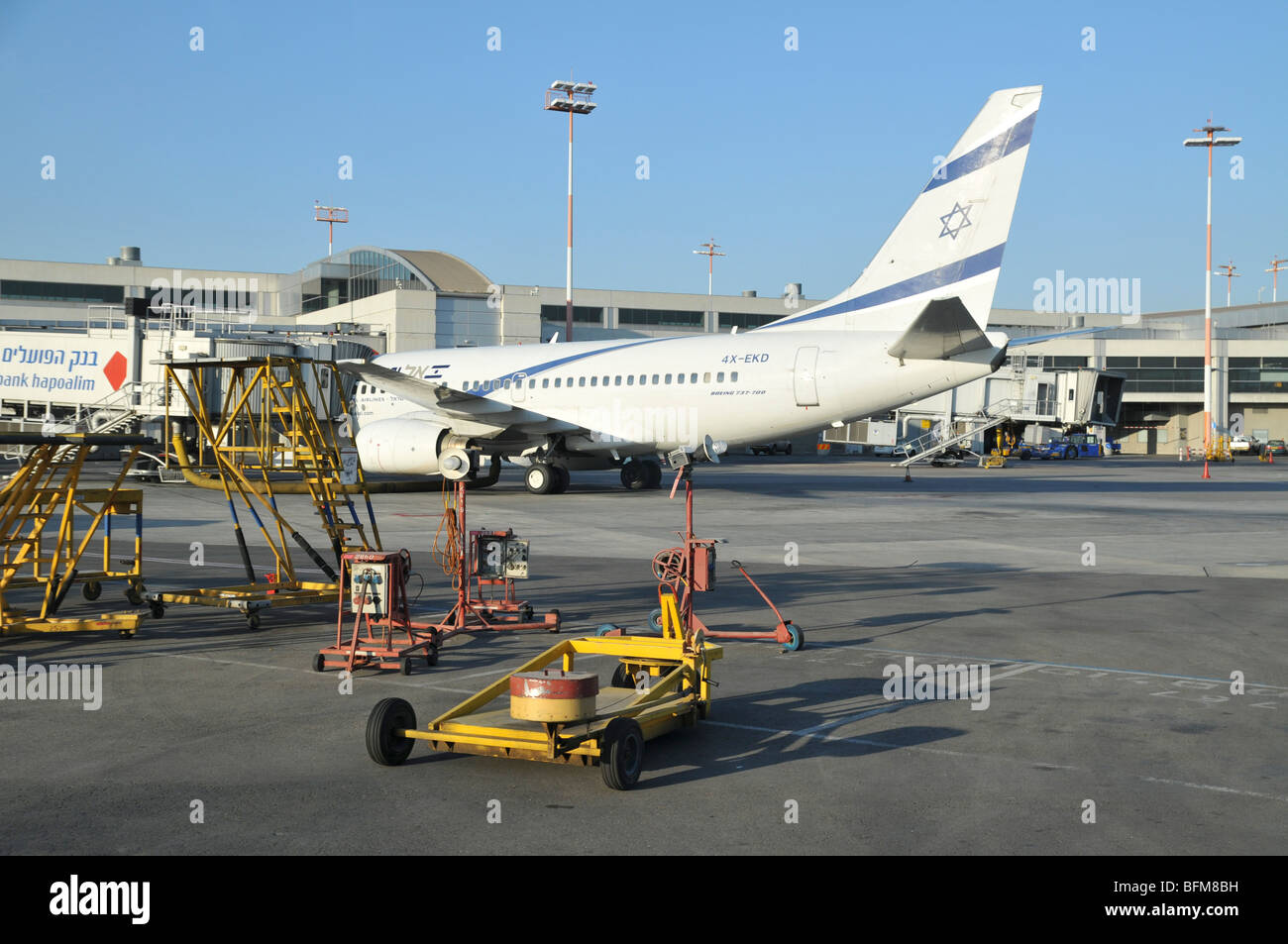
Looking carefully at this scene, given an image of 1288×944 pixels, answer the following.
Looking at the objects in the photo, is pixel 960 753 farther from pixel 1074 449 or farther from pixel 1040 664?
pixel 1074 449

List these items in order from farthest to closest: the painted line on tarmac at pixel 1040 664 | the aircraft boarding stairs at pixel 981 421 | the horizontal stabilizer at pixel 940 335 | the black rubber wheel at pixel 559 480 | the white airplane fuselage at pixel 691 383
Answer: the aircraft boarding stairs at pixel 981 421 → the black rubber wheel at pixel 559 480 → the white airplane fuselage at pixel 691 383 → the horizontal stabilizer at pixel 940 335 → the painted line on tarmac at pixel 1040 664

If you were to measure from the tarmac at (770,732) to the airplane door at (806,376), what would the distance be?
432 inches

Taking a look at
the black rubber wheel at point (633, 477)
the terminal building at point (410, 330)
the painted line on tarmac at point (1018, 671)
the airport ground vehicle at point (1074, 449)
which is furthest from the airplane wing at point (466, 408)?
the airport ground vehicle at point (1074, 449)

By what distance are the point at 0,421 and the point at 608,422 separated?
1015 inches

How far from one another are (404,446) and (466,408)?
2041mm

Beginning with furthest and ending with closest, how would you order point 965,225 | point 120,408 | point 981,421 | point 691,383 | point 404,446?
1. point 981,421
2. point 120,408
3. point 404,446
4. point 691,383
5. point 965,225

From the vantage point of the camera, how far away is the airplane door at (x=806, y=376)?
2966cm

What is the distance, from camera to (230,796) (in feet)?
22.7

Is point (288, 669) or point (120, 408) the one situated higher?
point (120, 408)

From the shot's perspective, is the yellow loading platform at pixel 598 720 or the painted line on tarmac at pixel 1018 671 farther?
the painted line on tarmac at pixel 1018 671

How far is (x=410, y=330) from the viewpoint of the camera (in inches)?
2426

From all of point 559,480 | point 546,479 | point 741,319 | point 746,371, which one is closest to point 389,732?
point 746,371

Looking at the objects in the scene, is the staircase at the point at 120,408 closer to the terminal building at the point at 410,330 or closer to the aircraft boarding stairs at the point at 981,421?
the terminal building at the point at 410,330
